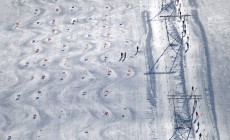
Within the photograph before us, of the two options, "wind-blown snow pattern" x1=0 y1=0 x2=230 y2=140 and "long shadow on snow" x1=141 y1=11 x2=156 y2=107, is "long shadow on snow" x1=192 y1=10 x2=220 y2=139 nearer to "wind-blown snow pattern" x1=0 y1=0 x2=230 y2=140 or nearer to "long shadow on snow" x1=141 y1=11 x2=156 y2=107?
"wind-blown snow pattern" x1=0 y1=0 x2=230 y2=140

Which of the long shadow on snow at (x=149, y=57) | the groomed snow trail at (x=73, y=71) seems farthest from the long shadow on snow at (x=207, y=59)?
the groomed snow trail at (x=73, y=71)

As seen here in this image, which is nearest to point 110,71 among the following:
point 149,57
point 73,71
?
point 73,71

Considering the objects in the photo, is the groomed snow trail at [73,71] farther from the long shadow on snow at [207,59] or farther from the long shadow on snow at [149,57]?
the long shadow on snow at [207,59]

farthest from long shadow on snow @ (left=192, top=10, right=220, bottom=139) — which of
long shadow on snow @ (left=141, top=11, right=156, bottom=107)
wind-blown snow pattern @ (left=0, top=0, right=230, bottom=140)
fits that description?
long shadow on snow @ (left=141, top=11, right=156, bottom=107)

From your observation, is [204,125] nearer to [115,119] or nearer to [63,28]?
[115,119]

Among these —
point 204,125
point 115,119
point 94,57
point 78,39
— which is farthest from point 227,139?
point 78,39

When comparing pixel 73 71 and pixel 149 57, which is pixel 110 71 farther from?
pixel 149 57
